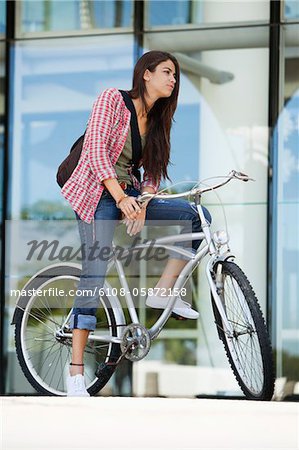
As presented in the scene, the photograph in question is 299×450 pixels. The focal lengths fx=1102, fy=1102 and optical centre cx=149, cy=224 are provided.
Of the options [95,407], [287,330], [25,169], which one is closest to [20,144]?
[25,169]

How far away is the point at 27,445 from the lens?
3102 mm

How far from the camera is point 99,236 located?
4.77 meters

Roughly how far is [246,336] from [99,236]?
0.77m

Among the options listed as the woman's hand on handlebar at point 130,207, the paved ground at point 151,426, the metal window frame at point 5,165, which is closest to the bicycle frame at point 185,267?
the woman's hand on handlebar at point 130,207

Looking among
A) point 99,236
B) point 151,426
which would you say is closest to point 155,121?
point 99,236

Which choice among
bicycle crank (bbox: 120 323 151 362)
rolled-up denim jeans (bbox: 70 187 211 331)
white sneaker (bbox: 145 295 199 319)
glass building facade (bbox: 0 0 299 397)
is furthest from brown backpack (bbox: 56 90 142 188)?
glass building facade (bbox: 0 0 299 397)

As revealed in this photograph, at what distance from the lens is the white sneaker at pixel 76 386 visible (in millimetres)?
4766

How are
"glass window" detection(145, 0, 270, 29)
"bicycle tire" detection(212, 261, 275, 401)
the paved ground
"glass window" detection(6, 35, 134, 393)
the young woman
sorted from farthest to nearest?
"glass window" detection(6, 35, 134, 393) → "glass window" detection(145, 0, 270, 29) → the young woman → "bicycle tire" detection(212, 261, 275, 401) → the paved ground

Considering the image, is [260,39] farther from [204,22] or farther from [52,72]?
[52,72]

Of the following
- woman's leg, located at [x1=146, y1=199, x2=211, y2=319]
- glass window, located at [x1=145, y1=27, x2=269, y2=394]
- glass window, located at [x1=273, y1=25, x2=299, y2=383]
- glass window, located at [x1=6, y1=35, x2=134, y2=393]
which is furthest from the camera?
glass window, located at [x1=6, y1=35, x2=134, y2=393]

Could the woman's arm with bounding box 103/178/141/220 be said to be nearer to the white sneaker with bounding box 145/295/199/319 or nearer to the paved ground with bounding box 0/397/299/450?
the white sneaker with bounding box 145/295/199/319

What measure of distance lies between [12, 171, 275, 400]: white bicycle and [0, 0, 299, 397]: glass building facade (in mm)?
2321

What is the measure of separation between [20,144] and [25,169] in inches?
7.5

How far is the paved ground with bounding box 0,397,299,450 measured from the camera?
304 cm
